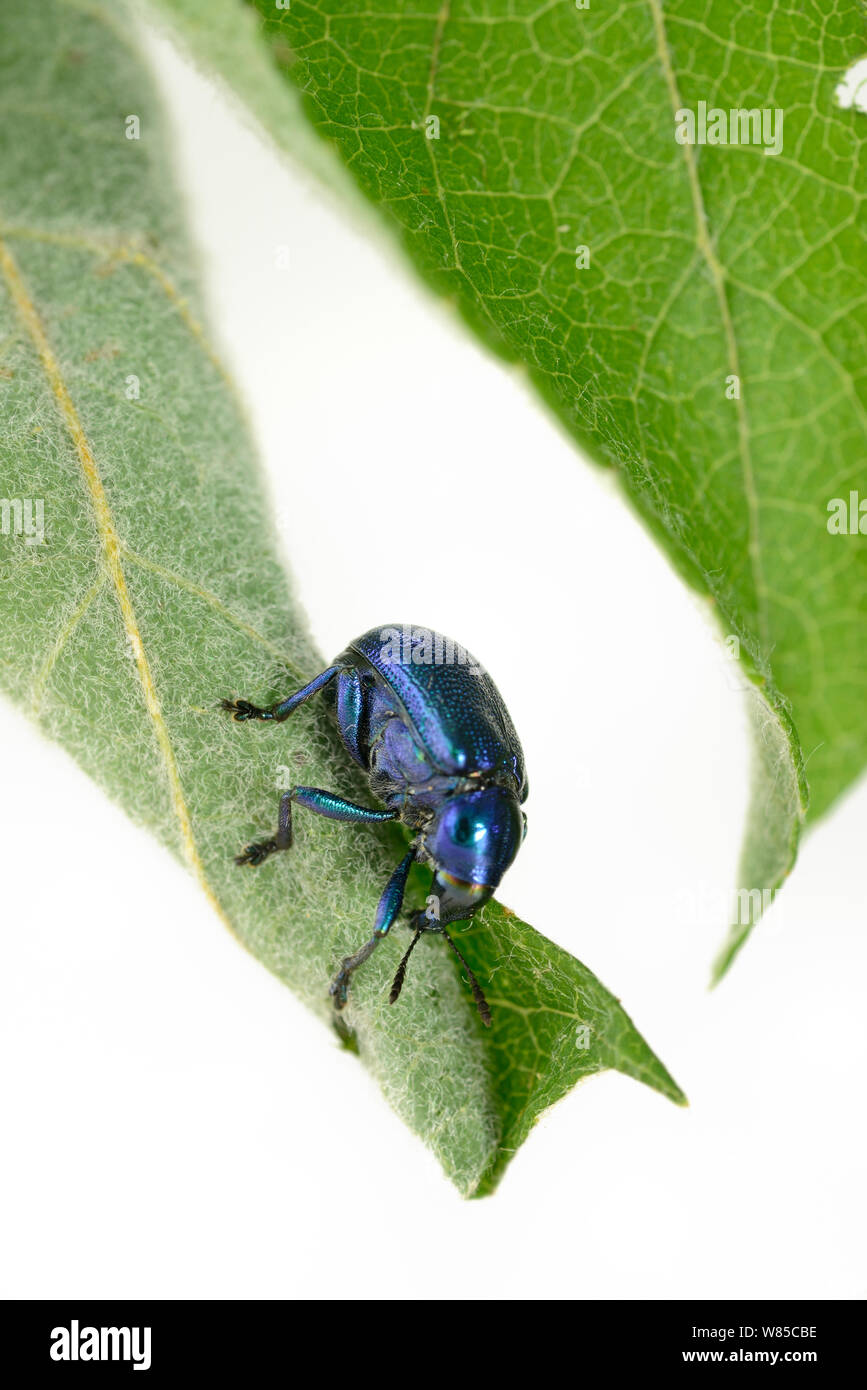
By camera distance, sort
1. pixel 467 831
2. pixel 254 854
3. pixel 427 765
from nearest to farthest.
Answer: pixel 254 854 < pixel 467 831 < pixel 427 765

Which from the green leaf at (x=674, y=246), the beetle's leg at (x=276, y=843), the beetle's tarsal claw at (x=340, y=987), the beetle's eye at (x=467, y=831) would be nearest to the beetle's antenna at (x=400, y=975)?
the beetle's tarsal claw at (x=340, y=987)

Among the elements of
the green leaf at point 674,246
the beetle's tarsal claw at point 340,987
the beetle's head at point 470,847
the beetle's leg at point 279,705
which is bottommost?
the beetle's tarsal claw at point 340,987

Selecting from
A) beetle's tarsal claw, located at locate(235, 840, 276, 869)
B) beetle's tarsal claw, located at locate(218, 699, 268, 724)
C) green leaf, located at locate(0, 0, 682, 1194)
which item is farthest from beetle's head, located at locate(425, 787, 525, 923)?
beetle's tarsal claw, located at locate(218, 699, 268, 724)

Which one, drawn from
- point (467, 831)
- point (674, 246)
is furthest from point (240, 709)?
point (674, 246)

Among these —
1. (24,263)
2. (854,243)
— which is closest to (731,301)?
(854,243)

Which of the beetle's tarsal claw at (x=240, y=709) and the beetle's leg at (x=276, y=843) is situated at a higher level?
the beetle's tarsal claw at (x=240, y=709)

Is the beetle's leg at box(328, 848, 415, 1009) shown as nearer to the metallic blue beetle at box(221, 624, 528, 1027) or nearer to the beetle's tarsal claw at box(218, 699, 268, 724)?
the metallic blue beetle at box(221, 624, 528, 1027)

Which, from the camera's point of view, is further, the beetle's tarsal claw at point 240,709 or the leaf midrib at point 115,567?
the beetle's tarsal claw at point 240,709

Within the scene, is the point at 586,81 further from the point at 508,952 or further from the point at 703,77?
the point at 508,952

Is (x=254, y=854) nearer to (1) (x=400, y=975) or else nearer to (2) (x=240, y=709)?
(2) (x=240, y=709)

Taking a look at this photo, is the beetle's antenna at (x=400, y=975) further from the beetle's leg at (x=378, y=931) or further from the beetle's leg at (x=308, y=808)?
the beetle's leg at (x=308, y=808)
